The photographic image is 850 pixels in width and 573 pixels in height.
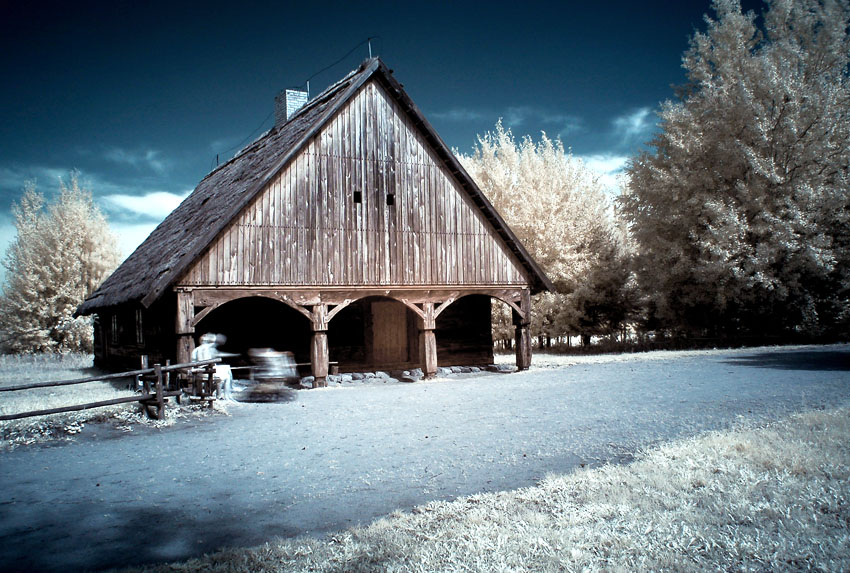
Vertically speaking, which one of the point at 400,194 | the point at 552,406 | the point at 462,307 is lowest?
the point at 552,406

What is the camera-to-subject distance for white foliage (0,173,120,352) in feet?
103

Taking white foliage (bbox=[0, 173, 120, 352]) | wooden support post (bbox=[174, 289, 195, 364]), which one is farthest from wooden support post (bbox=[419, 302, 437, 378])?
white foliage (bbox=[0, 173, 120, 352])

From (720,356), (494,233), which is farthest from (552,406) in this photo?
(720,356)

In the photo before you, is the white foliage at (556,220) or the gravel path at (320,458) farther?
the white foliage at (556,220)

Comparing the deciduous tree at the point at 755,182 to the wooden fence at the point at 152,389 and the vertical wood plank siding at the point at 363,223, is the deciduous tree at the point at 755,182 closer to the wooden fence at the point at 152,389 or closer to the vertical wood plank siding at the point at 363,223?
the vertical wood plank siding at the point at 363,223

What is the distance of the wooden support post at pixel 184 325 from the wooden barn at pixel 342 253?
0.03 metres

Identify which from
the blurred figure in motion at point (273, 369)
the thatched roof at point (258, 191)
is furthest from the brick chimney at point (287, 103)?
the blurred figure in motion at point (273, 369)

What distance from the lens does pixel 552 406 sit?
1108 cm

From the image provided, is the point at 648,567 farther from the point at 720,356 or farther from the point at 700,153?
the point at 700,153

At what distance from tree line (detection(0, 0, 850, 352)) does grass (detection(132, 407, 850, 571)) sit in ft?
65.1

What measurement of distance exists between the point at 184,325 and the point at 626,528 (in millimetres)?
12413

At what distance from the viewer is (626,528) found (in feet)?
14.9

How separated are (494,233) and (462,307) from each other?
372 centimetres

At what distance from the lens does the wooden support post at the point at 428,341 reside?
17.5 meters
